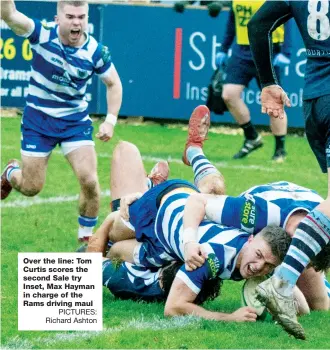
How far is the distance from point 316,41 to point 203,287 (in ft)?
4.93

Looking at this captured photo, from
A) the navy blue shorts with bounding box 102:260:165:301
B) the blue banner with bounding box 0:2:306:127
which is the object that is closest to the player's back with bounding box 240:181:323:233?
the navy blue shorts with bounding box 102:260:165:301

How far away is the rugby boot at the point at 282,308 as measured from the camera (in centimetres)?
592

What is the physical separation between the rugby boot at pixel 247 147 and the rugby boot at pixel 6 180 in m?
4.13

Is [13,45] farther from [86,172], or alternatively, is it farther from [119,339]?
[119,339]

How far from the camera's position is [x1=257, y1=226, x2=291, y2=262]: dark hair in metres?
6.21

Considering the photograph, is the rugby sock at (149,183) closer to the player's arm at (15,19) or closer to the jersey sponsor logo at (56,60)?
the jersey sponsor logo at (56,60)

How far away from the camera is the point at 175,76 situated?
1570 cm

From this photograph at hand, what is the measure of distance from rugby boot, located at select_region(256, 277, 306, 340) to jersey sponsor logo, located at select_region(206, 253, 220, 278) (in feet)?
1.45

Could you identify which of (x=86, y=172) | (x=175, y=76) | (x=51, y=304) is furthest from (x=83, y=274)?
(x=175, y=76)

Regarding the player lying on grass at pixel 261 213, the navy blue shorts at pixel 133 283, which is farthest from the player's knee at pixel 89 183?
the player lying on grass at pixel 261 213

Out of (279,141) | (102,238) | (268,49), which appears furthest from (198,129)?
(279,141)

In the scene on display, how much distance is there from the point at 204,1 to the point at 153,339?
1030 cm

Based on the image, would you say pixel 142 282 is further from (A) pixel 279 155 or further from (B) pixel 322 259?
(A) pixel 279 155

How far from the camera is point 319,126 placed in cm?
638
